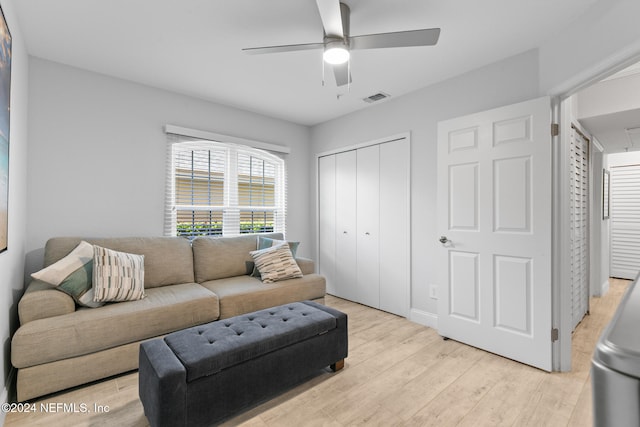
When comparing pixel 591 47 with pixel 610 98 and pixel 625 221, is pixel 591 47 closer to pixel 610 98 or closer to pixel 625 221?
pixel 610 98

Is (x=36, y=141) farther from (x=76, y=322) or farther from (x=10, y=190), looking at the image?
(x=76, y=322)

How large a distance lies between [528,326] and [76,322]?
3.25 meters

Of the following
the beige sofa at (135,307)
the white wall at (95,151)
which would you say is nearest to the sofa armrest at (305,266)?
the beige sofa at (135,307)

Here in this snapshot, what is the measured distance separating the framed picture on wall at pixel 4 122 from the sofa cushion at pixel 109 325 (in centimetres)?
58

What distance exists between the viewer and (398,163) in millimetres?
3477

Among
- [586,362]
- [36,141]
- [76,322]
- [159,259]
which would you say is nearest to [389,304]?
[586,362]

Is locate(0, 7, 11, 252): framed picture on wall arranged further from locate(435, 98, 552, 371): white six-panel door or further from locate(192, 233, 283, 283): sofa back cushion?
locate(435, 98, 552, 371): white six-panel door

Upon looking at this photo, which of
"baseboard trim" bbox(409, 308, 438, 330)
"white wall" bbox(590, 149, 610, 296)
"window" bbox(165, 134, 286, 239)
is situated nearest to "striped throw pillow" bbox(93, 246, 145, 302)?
"window" bbox(165, 134, 286, 239)

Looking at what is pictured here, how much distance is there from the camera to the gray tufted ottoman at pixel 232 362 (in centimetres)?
158

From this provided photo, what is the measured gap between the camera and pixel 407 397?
199cm

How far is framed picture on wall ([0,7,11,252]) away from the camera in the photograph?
168 centimetres

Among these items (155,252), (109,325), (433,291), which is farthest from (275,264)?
(433,291)

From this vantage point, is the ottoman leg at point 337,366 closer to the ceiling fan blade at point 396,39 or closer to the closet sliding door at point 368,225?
the closet sliding door at point 368,225

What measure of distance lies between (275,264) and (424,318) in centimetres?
167
